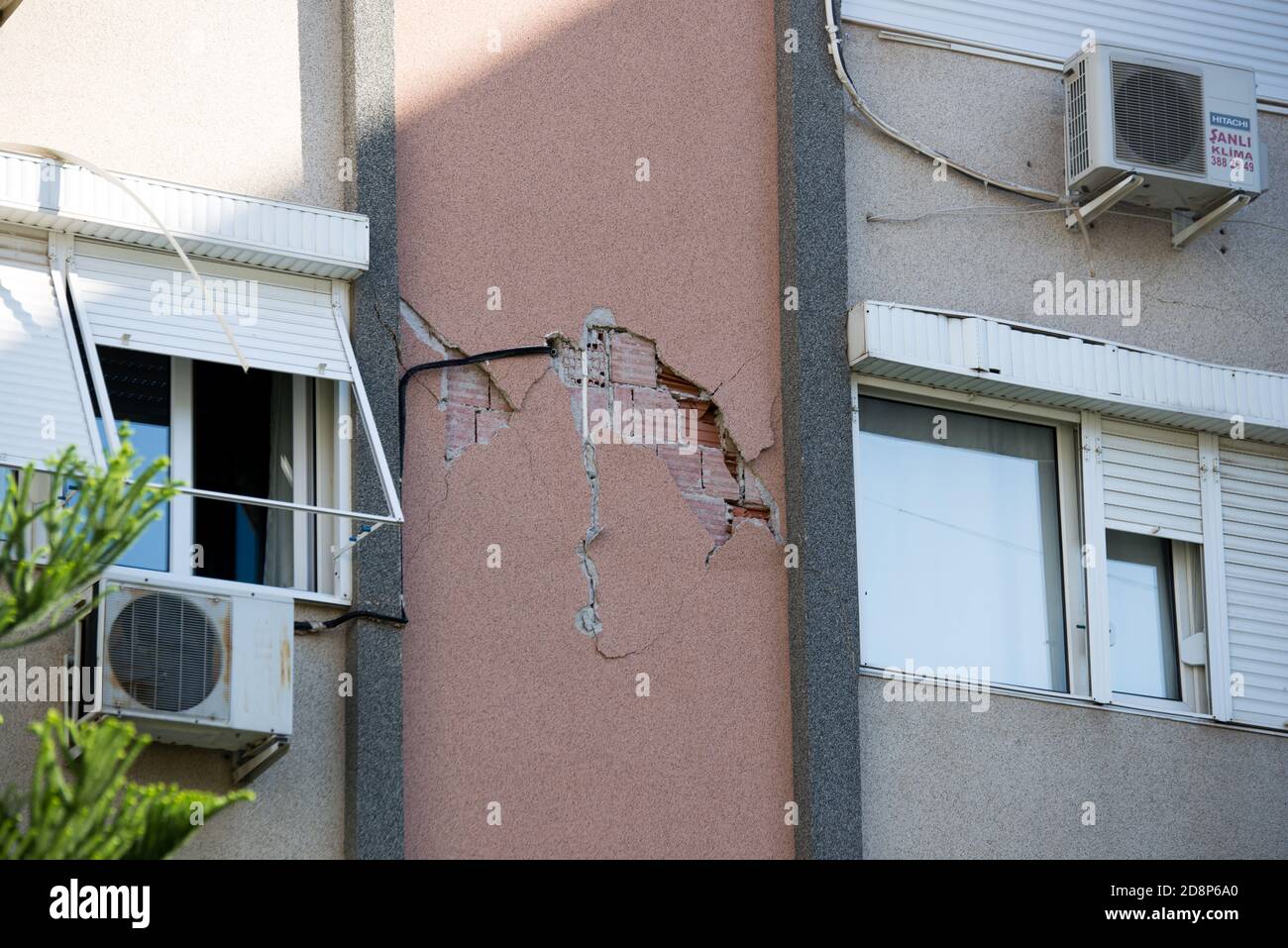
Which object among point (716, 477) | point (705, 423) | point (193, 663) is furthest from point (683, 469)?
point (193, 663)

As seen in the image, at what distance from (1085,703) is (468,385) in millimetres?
3334

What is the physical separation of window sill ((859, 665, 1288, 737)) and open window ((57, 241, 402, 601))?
2528mm

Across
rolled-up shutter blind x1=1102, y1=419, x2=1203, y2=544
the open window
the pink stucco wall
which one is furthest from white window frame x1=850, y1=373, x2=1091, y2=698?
the open window

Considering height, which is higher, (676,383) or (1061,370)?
(1061,370)

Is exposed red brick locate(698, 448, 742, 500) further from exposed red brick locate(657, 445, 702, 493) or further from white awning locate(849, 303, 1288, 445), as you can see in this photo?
white awning locate(849, 303, 1288, 445)

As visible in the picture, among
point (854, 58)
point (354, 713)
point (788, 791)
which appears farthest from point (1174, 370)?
point (354, 713)

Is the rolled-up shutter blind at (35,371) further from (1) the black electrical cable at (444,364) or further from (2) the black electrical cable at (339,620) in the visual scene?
(1) the black electrical cable at (444,364)

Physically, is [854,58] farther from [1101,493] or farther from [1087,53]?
[1101,493]

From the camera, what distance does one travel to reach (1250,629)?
1069 centimetres

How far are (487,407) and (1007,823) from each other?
3091 mm

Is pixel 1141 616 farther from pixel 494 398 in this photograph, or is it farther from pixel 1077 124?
pixel 494 398

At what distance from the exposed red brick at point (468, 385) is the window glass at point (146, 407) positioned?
4.12 feet

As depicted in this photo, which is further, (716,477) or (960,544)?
(960,544)

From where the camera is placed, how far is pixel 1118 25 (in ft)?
37.9
